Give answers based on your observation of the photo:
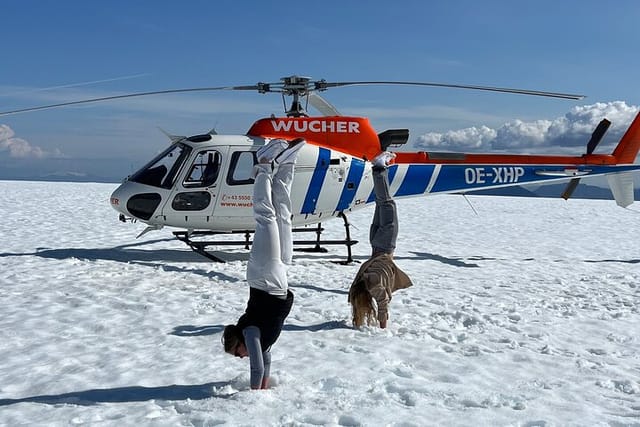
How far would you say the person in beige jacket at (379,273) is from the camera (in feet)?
18.4

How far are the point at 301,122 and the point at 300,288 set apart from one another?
3.38 metres

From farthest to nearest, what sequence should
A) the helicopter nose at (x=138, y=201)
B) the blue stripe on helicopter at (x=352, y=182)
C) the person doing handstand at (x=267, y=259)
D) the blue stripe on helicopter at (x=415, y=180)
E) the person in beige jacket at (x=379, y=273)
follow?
the blue stripe on helicopter at (x=415, y=180), the blue stripe on helicopter at (x=352, y=182), the helicopter nose at (x=138, y=201), the person in beige jacket at (x=379, y=273), the person doing handstand at (x=267, y=259)

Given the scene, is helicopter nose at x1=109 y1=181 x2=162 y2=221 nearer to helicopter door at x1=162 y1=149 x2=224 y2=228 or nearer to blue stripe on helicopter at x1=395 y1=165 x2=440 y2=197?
helicopter door at x1=162 y1=149 x2=224 y2=228

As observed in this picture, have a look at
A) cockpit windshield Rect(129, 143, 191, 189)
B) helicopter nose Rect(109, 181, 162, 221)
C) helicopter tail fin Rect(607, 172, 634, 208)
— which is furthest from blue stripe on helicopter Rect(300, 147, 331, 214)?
helicopter tail fin Rect(607, 172, 634, 208)

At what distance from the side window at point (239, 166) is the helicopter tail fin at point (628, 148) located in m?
8.24

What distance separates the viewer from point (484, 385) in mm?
4242

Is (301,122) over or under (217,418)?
over

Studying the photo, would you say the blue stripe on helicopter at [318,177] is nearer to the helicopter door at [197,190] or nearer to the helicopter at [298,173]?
the helicopter at [298,173]

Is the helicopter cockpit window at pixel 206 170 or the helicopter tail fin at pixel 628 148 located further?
the helicopter tail fin at pixel 628 148

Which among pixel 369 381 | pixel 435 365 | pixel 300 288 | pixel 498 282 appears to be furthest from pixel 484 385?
pixel 498 282

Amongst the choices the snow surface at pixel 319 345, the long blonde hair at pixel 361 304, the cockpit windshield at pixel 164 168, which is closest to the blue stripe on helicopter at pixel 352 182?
the snow surface at pixel 319 345

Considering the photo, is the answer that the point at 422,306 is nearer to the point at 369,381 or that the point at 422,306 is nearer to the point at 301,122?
the point at 369,381

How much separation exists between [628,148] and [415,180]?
532 centimetres

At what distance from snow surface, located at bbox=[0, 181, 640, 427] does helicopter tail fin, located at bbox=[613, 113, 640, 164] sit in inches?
98.0
